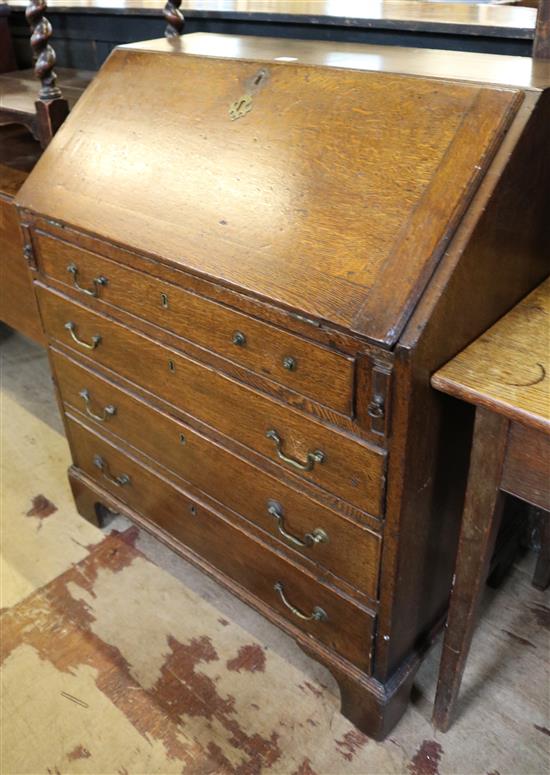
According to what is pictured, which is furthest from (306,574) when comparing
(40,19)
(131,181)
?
(40,19)

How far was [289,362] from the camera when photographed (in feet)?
3.86

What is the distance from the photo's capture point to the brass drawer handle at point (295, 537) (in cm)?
133

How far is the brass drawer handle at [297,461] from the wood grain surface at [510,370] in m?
0.27

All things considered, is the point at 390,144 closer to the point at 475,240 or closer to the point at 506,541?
the point at 475,240

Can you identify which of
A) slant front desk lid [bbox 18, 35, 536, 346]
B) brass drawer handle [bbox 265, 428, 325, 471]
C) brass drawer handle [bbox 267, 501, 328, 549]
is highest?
slant front desk lid [bbox 18, 35, 536, 346]

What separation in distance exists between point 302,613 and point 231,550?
8.9 inches

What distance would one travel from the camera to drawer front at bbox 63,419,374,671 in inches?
55.5

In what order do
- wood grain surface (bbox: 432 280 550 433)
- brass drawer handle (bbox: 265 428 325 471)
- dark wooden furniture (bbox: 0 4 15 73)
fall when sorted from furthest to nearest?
dark wooden furniture (bbox: 0 4 15 73), brass drawer handle (bbox: 265 428 325 471), wood grain surface (bbox: 432 280 550 433)

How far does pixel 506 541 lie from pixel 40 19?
171 cm

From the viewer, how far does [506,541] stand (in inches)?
69.4

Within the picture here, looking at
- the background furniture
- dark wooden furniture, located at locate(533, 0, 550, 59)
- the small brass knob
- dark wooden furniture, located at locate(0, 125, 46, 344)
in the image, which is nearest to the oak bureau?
the small brass knob

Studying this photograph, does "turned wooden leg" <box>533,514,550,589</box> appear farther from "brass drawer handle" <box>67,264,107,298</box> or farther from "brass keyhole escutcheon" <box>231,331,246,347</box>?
"brass drawer handle" <box>67,264,107,298</box>

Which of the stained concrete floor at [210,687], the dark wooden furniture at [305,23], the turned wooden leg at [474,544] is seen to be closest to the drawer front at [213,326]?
the turned wooden leg at [474,544]

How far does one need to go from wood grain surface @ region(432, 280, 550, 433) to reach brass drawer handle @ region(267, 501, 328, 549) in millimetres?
423
